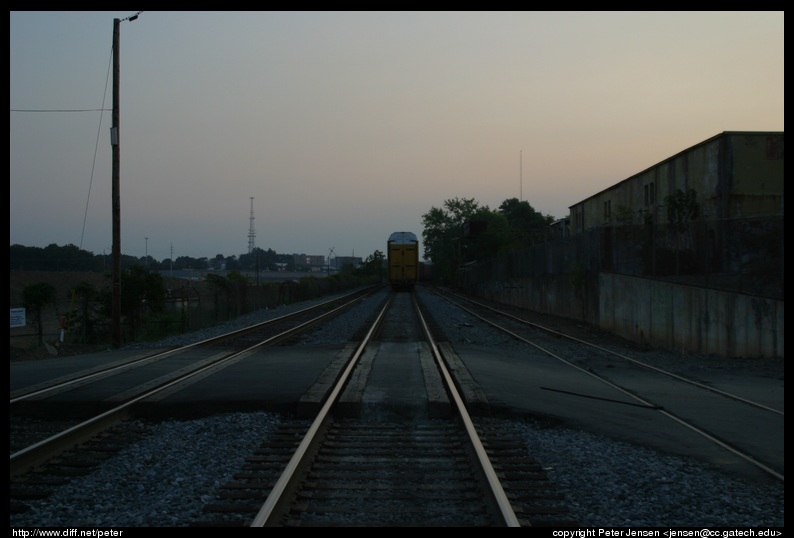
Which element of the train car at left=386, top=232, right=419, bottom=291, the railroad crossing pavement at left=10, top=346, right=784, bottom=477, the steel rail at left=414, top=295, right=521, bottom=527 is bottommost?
the railroad crossing pavement at left=10, top=346, right=784, bottom=477

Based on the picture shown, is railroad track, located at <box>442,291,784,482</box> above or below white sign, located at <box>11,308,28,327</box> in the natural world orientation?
below

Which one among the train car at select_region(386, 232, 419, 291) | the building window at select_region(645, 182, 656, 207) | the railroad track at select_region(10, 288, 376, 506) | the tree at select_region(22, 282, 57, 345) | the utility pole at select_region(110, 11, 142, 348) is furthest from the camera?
the train car at select_region(386, 232, 419, 291)

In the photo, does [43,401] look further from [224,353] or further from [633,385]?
[633,385]

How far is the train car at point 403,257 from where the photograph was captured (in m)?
67.4

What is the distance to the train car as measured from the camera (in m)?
67.4

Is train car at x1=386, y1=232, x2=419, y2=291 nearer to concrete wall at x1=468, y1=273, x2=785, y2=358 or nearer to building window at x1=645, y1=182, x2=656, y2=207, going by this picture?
building window at x1=645, y1=182, x2=656, y2=207

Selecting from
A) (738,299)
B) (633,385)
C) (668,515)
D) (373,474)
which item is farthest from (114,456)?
(738,299)

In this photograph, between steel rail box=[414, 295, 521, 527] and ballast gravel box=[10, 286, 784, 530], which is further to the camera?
ballast gravel box=[10, 286, 784, 530]

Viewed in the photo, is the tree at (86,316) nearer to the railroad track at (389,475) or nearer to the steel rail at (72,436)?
the steel rail at (72,436)

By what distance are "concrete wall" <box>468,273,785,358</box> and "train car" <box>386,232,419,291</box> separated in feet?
119

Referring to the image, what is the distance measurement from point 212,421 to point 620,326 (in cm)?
1813

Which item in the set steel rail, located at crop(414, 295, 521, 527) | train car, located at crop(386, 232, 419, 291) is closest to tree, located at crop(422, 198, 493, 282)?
train car, located at crop(386, 232, 419, 291)

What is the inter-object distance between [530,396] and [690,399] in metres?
2.65

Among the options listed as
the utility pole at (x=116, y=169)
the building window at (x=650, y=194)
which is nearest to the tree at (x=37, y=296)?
the utility pole at (x=116, y=169)
